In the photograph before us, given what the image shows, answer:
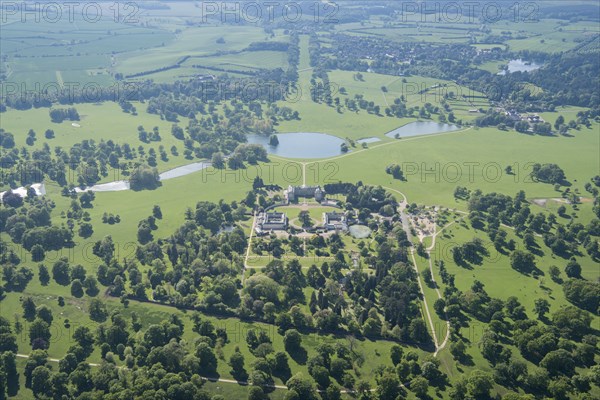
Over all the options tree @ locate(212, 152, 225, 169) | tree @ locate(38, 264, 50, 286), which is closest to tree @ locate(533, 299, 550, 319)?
tree @ locate(38, 264, 50, 286)

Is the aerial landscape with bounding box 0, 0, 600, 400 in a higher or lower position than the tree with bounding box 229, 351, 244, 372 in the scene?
higher

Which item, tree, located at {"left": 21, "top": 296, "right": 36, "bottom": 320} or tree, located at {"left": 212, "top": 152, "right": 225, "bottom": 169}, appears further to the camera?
tree, located at {"left": 212, "top": 152, "right": 225, "bottom": 169}

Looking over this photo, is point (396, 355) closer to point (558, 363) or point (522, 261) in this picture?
point (558, 363)

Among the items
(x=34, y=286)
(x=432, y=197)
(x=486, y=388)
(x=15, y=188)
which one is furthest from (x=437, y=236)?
(x=15, y=188)

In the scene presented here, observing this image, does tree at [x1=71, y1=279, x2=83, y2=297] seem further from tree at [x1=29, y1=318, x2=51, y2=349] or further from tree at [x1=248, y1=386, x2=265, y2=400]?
tree at [x1=248, y1=386, x2=265, y2=400]

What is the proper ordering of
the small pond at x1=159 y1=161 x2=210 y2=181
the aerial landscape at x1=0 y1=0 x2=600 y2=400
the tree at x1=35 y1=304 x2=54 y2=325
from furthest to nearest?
the small pond at x1=159 y1=161 x2=210 y2=181
the tree at x1=35 y1=304 x2=54 y2=325
the aerial landscape at x1=0 y1=0 x2=600 y2=400

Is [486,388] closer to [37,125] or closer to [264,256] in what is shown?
[264,256]
